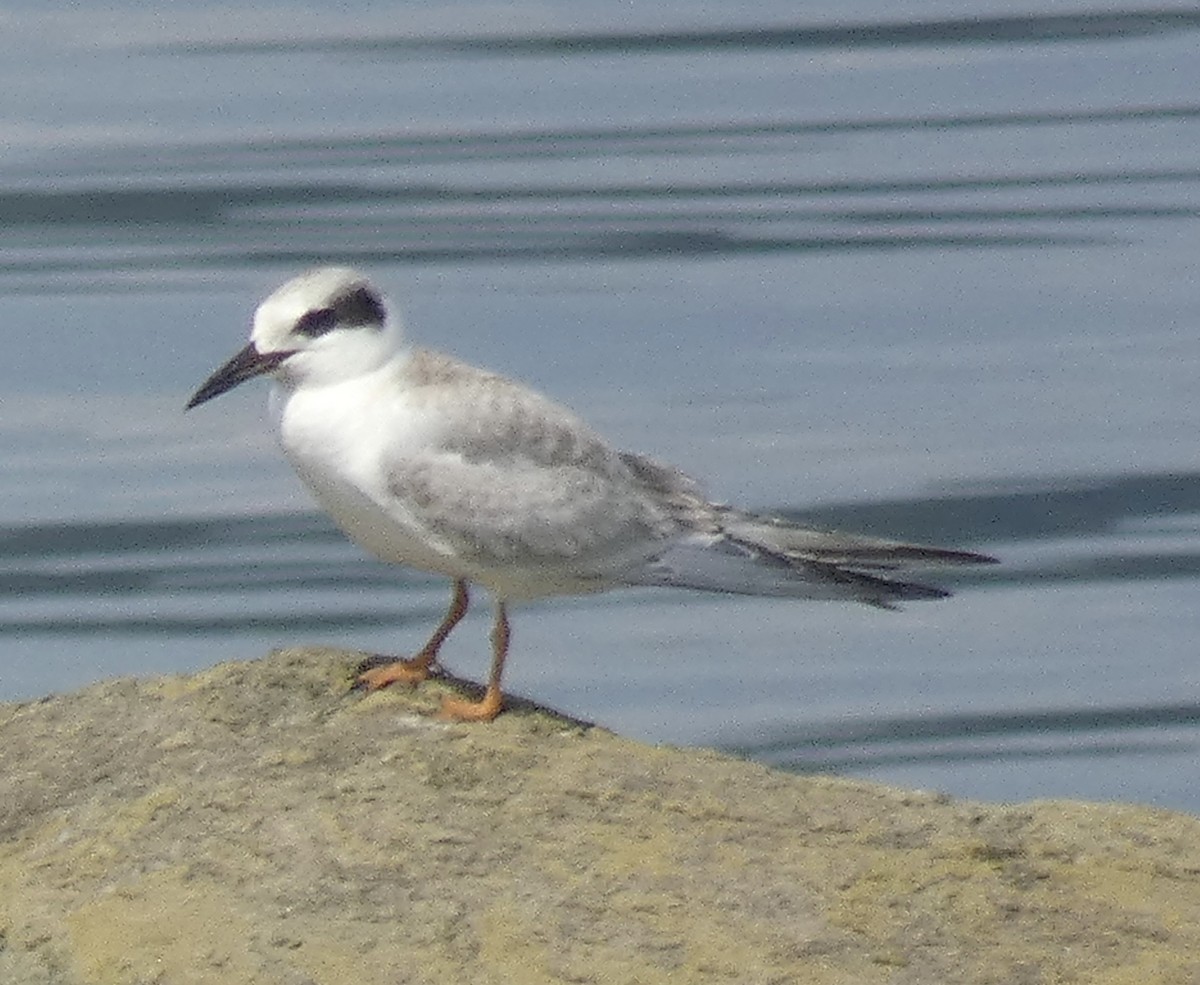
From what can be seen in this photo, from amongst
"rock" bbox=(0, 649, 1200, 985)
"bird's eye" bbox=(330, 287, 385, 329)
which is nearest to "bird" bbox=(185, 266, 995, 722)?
→ "bird's eye" bbox=(330, 287, 385, 329)

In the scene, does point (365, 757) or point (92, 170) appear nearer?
point (365, 757)

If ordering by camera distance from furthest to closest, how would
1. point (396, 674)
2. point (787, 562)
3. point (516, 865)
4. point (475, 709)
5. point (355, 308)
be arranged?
point (787, 562) → point (355, 308) → point (396, 674) → point (475, 709) → point (516, 865)

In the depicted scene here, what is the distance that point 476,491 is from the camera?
7.92 m

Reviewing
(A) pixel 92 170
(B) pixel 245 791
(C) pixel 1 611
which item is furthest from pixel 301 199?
(B) pixel 245 791

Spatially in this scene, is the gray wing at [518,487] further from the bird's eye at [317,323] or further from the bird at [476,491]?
the bird's eye at [317,323]

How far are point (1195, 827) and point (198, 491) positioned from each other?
23.3ft

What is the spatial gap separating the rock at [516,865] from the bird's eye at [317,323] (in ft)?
3.11

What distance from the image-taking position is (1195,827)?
24.7 feet

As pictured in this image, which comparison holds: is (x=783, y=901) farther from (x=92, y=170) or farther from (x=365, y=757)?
(x=92, y=170)

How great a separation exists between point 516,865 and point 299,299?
1.78 metres

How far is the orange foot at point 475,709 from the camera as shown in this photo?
7.65 m

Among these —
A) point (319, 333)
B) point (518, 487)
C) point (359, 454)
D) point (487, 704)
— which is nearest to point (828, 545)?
point (518, 487)

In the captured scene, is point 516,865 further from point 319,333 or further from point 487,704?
point 319,333

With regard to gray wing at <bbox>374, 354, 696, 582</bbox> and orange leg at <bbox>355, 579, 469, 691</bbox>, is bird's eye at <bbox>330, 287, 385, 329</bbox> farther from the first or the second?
orange leg at <bbox>355, 579, 469, 691</bbox>
